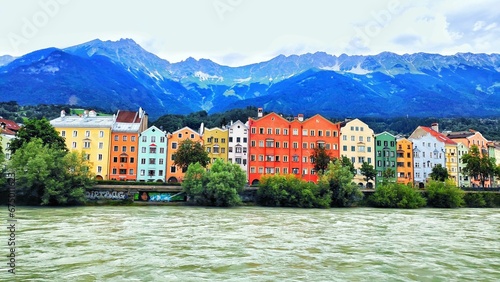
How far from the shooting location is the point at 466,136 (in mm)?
118688

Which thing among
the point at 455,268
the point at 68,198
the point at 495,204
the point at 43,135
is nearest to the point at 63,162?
the point at 68,198

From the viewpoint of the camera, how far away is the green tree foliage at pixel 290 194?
67.6 meters

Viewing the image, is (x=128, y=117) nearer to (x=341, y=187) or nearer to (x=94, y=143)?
(x=94, y=143)

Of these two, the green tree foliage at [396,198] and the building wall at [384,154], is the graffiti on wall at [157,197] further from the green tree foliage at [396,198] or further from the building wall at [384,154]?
the building wall at [384,154]

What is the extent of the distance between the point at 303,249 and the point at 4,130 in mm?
84175

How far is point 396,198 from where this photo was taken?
71438 millimetres

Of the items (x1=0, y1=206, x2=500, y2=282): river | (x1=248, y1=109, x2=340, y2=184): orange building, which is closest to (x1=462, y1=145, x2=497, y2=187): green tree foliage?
(x1=248, y1=109, x2=340, y2=184): orange building

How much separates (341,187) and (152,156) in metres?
41.4

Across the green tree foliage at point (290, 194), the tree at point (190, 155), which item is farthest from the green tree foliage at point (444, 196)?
the tree at point (190, 155)

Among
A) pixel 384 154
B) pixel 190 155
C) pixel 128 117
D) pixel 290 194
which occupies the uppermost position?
pixel 128 117

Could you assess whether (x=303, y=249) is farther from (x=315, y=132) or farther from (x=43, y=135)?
(x=315, y=132)

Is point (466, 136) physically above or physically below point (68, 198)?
above

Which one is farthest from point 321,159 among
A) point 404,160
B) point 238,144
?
point 404,160

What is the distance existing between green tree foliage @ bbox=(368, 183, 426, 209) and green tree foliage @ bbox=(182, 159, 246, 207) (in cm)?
2246
